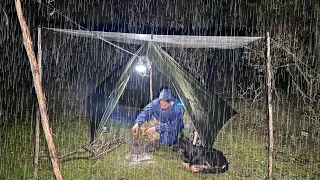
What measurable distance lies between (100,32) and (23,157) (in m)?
2.91

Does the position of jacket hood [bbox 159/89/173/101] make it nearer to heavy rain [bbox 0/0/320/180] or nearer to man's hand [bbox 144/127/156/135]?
heavy rain [bbox 0/0/320/180]

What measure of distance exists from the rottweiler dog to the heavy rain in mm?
20

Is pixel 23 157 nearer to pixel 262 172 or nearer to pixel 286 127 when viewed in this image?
pixel 262 172

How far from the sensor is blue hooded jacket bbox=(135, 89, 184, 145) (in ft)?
19.6

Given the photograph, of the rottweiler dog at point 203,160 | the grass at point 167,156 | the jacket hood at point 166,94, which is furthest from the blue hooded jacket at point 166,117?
the rottweiler dog at point 203,160

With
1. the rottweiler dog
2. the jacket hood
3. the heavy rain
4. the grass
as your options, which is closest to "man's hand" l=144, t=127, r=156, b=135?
the heavy rain

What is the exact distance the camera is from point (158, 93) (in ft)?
26.9

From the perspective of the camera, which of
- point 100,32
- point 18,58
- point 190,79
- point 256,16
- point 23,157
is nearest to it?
point 100,32

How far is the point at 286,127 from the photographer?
827 centimetres

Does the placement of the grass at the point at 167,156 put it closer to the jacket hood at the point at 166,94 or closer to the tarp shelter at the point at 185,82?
the tarp shelter at the point at 185,82

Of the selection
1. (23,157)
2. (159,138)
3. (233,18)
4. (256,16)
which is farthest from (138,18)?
(23,157)

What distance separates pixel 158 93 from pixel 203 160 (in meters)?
3.25

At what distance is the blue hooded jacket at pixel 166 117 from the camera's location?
19.6 feet

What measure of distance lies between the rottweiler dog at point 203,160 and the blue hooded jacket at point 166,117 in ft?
2.05
